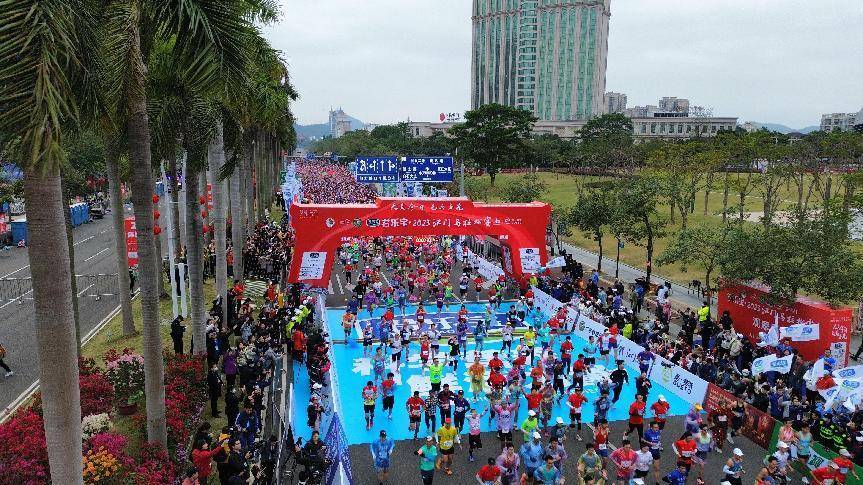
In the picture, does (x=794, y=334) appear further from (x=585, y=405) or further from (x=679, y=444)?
(x=679, y=444)

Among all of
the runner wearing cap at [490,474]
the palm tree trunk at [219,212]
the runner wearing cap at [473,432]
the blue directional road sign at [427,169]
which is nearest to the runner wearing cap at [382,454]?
the runner wearing cap at [490,474]

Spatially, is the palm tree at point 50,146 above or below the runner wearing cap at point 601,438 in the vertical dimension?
above

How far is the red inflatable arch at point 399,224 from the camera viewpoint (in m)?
25.4

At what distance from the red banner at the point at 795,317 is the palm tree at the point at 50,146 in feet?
71.2

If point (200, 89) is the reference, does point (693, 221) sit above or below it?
below

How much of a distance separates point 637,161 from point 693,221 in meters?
34.3

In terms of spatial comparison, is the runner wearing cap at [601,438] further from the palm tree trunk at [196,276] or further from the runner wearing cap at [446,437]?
the palm tree trunk at [196,276]

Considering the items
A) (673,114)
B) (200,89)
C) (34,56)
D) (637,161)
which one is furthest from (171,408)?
(673,114)

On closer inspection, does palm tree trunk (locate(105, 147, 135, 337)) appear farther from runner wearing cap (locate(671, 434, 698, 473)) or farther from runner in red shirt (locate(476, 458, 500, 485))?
runner wearing cap (locate(671, 434, 698, 473))

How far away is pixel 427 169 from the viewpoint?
37.7m

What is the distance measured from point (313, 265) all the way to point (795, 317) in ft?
61.8

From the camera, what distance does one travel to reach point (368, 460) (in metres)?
14.1

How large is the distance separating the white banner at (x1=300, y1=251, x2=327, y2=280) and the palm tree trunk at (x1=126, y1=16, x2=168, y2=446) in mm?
14135

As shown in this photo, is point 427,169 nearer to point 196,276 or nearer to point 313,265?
point 313,265
